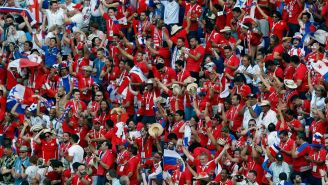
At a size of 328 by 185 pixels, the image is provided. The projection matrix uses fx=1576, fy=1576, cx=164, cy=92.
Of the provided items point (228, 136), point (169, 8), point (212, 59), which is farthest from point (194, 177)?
point (169, 8)

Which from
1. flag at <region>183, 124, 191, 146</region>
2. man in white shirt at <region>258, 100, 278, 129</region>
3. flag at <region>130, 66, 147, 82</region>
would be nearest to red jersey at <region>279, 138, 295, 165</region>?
man in white shirt at <region>258, 100, 278, 129</region>

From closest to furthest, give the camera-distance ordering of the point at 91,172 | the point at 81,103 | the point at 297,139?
the point at 297,139
the point at 91,172
the point at 81,103

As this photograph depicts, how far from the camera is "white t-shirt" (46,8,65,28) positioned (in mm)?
35656

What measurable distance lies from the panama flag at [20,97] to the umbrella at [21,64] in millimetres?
532

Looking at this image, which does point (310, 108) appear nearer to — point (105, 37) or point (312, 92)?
point (312, 92)

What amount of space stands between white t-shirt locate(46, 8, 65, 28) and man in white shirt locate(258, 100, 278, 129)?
7.47 m

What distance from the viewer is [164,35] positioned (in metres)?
33.5

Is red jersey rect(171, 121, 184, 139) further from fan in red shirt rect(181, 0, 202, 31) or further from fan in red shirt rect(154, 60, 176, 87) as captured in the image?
fan in red shirt rect(181, 0, 202, 31)

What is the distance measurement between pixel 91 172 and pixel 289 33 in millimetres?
5180

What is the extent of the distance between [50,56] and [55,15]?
131 cm

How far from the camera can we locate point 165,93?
3181cm

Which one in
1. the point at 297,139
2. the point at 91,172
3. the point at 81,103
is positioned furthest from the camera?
the point at 81,103

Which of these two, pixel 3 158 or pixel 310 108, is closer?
pixel 310 108

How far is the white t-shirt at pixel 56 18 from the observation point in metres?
35.7
